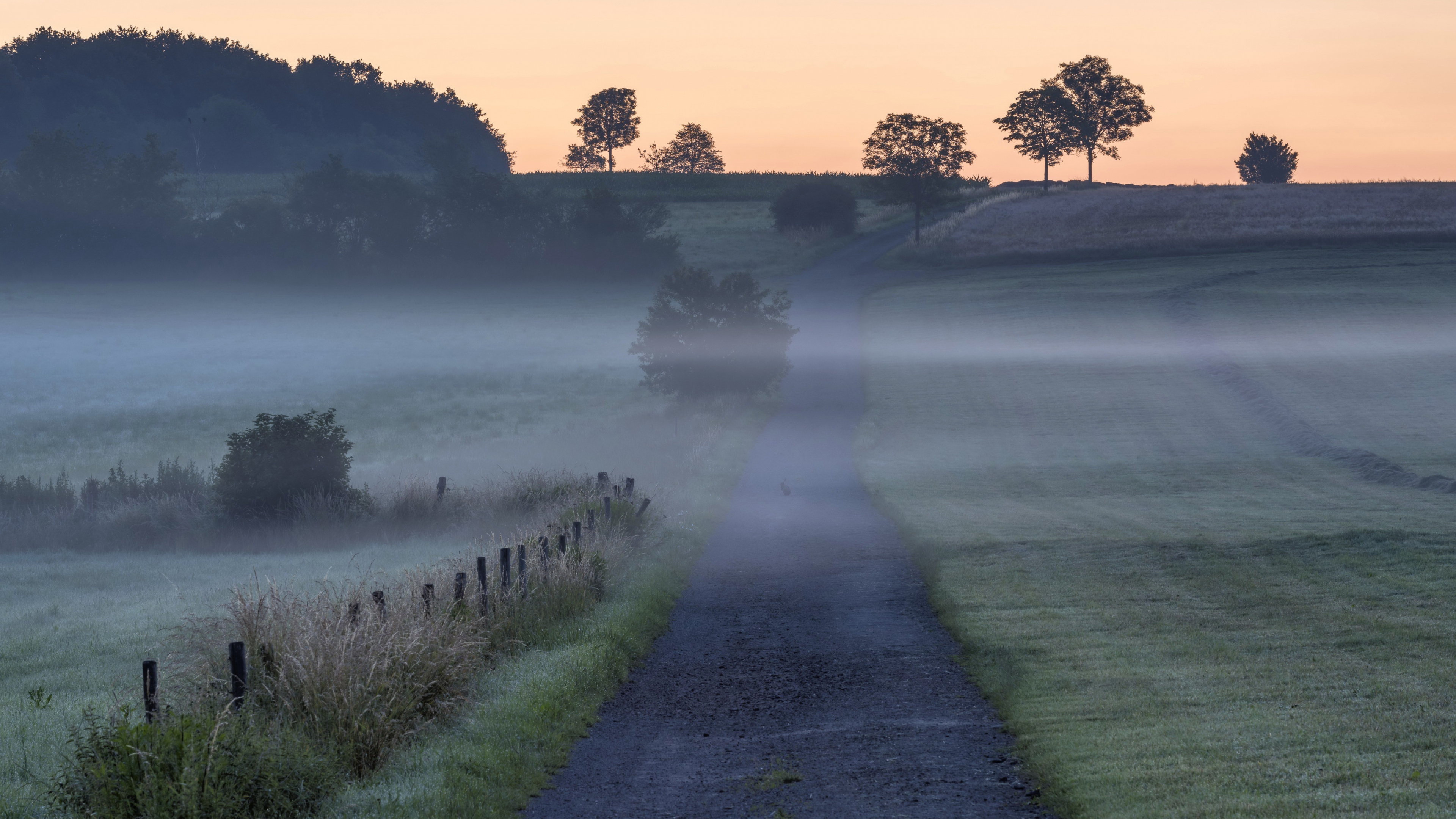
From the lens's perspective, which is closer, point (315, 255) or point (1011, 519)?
point (1011, 519)

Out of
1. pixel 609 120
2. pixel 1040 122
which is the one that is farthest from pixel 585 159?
pixel 1040 122

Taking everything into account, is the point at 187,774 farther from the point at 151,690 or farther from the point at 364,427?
the point at 364,427

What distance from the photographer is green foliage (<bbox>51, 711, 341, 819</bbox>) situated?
854 centimetres

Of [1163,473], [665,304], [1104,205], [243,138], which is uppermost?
[243,138]

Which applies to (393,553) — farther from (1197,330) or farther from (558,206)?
(558,206)

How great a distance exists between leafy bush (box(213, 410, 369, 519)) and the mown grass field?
2.52m

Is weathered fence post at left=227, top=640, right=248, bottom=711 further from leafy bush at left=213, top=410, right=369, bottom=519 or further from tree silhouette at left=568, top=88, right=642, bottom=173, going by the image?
tree silhouette at left=568, top=88, right=642, bottom=173

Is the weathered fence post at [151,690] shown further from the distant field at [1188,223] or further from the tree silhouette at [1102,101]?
the tree silhouette at [1102,101]

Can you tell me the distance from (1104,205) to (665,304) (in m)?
54.1

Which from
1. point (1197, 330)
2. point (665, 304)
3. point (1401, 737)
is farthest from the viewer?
point (1197, 330)

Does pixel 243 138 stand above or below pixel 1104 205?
above

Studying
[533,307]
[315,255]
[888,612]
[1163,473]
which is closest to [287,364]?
[533,307]

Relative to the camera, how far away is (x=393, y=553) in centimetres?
2570

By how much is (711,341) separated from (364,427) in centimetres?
1448
